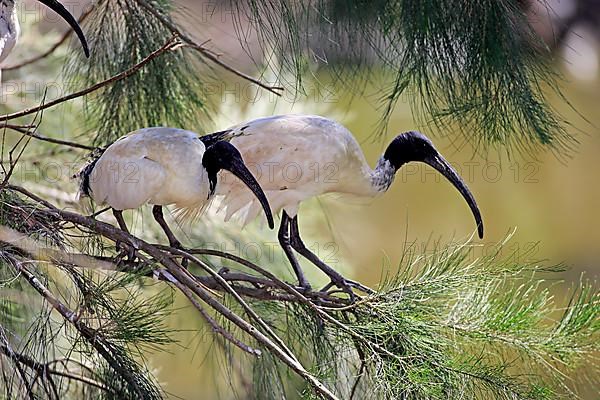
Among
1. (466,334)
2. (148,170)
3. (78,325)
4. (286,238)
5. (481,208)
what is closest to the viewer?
(78,325)

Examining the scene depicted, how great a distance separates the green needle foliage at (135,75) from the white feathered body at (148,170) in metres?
0.15

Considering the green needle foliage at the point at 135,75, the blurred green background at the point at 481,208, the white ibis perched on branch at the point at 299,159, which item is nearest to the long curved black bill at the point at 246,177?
the white ibis perched on branch at the point at 299,159

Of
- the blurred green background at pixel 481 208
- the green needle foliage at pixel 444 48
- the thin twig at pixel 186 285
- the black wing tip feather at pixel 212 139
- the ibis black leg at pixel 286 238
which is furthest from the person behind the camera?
the blurred green background at pixel 481 208

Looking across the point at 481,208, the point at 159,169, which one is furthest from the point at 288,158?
the point at 481,208

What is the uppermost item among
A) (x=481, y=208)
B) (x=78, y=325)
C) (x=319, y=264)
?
(x=481, y=208)

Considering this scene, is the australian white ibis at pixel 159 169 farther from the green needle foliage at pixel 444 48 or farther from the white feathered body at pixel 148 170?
the green needle foliage at pixel 444 48

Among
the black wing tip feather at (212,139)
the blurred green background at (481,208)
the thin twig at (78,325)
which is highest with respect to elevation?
the blurred green background at (481,208)

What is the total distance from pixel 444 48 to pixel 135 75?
52cm

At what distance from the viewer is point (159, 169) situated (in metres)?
1.32

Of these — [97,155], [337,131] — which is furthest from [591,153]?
[97,155]

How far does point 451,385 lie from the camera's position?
1.02m

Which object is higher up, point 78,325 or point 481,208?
point 481,208

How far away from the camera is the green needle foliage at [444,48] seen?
1.08 metres

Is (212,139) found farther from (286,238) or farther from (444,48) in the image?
(444,48)
